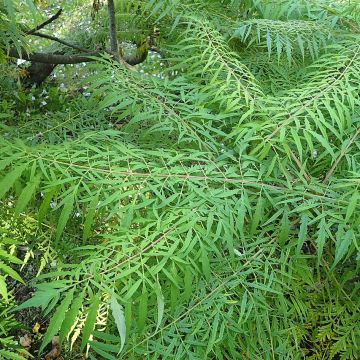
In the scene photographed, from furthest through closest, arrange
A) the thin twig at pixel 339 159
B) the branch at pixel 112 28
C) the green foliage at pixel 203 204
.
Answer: the branch at pixel 112 28, the thin twig at pixel 339 159, the green foliage at pixel 203 204

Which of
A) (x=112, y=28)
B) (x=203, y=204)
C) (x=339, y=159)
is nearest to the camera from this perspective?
(x=203, y=204)

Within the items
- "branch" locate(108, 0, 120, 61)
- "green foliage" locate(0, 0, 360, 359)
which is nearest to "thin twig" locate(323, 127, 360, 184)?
"green foliage" locate(0, 0, 360, 359)

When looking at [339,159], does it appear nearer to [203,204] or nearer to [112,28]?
[203,204]

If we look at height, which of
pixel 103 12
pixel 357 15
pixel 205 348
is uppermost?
pixel 357 15

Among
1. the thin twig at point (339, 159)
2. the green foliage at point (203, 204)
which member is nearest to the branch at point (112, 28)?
the green foliage at point (203, 204)

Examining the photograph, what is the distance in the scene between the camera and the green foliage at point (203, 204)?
0.81 metres

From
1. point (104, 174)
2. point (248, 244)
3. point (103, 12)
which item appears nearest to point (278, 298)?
point (248, 244)

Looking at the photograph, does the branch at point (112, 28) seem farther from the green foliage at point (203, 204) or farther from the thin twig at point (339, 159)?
the thin twig at point (339, 159)

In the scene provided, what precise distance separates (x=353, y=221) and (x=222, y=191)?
207mm

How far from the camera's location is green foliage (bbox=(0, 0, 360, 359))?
81cm

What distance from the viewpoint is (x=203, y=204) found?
0.89 meters

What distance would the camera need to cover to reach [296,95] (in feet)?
3.70

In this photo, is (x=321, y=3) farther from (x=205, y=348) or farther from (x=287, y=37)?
(x=205, y=348)

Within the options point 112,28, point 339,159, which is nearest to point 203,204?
point 339,159
